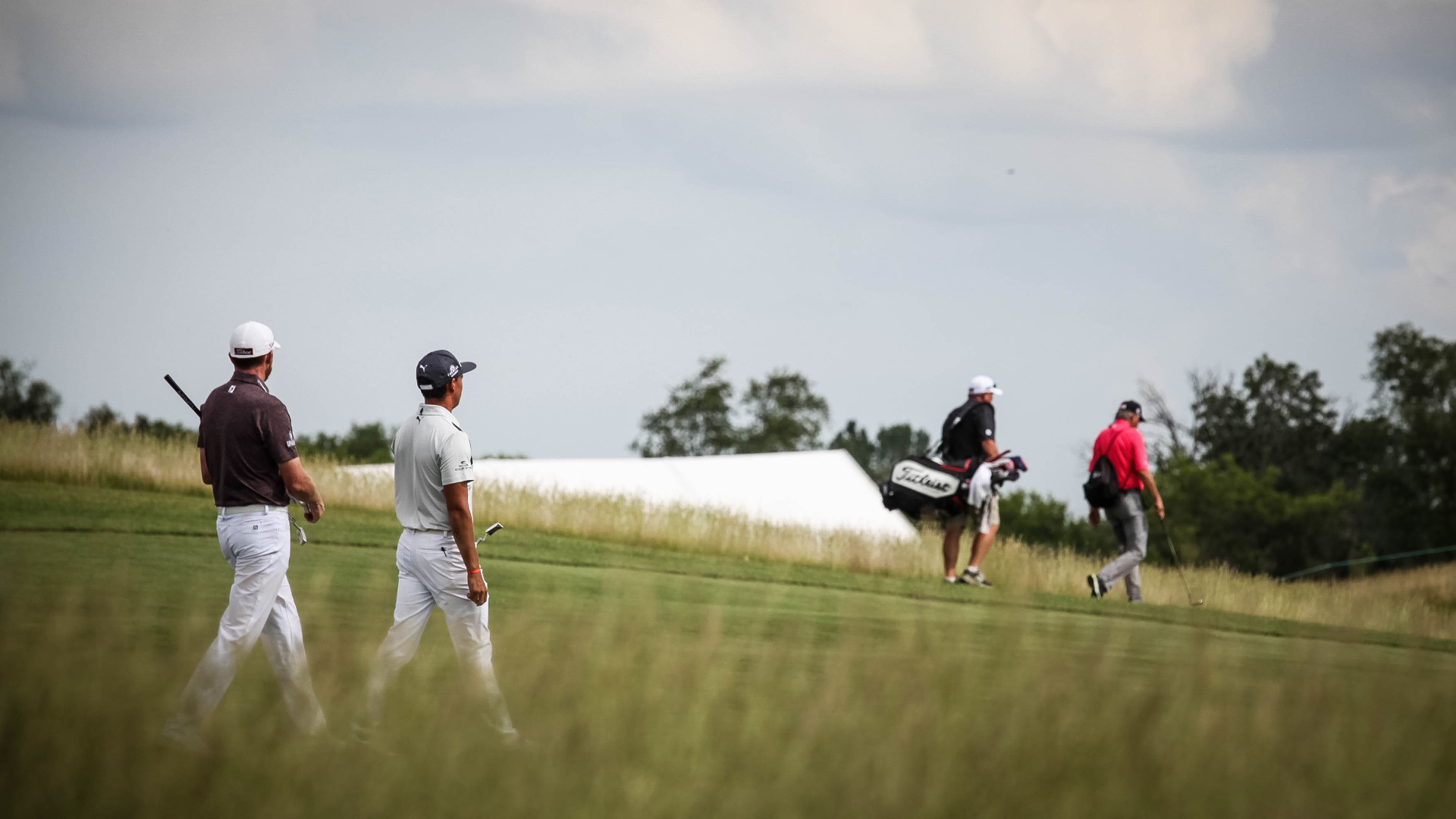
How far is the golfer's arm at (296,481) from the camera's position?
20.4ft

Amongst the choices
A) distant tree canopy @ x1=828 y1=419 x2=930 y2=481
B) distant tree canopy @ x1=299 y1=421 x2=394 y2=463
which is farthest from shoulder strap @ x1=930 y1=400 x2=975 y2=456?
distant tree canopy @ x1=828 y1=419 x2=930 y2=481

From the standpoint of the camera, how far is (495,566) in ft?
45.7

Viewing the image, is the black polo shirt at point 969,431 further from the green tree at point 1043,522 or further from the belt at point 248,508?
the green tree at point 1043,522

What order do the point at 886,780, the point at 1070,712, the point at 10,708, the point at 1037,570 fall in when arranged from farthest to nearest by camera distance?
the point at 1037,570
the point at 1070,712
the point at 10,708
the point at 886,780

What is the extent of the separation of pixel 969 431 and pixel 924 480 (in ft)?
2.40

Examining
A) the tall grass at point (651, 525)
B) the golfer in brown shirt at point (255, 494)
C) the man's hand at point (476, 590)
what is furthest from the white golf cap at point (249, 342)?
the tall grass at point (651, 525)

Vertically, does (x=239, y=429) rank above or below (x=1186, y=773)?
above

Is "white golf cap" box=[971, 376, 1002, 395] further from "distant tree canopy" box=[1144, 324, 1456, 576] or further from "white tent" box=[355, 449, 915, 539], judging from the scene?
"distant tree canopy" box=[1144, 324, 1456, 576]

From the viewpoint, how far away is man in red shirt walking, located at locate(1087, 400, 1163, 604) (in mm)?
14203

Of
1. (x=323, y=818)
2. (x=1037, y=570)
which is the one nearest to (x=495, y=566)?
(x=1037, y=570)

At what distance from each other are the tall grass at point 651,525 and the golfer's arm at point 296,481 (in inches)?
515

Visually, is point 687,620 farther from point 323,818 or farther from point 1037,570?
point 1037,570

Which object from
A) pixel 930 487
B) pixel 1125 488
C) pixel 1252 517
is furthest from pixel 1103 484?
pixel 1252 517

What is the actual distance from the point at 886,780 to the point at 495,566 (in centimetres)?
1030
